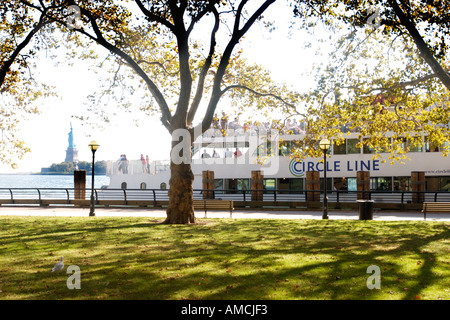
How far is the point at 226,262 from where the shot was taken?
28.5 feet

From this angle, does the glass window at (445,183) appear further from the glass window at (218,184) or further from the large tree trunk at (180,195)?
the large tree trunk at (180,195)

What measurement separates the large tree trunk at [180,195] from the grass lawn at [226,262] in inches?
49.2

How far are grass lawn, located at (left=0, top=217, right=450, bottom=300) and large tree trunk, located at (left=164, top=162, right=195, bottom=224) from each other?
125 centimetres

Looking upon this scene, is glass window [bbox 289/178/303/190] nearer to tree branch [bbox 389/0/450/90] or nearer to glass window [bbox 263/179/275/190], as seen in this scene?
glass window [bbox 263/179/275/190]

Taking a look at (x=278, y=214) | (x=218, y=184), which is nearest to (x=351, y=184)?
(x=218, y=184)

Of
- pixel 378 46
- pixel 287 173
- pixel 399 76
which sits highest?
pixel 378 46

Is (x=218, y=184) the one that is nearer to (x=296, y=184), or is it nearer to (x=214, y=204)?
(x=296, y=184)

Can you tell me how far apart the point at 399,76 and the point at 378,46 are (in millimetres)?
1584

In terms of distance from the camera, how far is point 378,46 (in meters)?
16.8

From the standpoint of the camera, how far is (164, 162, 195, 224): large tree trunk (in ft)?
51.2

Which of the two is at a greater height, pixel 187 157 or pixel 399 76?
pixel 399 76

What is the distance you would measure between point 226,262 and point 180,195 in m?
7.20
